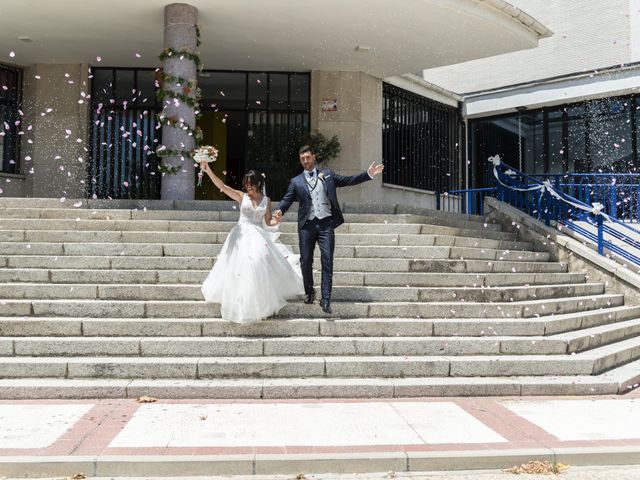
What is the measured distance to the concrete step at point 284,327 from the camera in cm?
740

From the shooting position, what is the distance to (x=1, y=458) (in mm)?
4645

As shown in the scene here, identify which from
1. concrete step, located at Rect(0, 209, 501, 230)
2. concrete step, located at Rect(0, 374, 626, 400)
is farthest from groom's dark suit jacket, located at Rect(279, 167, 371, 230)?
concrete step, located at Rect(0, 209, 501, 230)

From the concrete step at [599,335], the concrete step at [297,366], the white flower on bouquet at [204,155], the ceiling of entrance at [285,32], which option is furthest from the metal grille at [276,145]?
the concrete step at [297,366]

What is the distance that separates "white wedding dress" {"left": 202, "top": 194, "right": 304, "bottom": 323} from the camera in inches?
291

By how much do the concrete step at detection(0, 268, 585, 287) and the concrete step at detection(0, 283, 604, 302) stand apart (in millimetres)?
167

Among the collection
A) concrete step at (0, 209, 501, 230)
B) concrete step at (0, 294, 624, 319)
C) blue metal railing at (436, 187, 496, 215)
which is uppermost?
blue metal railing at (436, 187, 496, 215)

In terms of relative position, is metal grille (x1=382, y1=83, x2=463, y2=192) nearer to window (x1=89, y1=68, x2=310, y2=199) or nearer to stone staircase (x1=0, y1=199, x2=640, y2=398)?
window (x1=89, y1=68, x2=310, y2=199)

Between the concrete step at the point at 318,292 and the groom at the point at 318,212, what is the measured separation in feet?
2.24

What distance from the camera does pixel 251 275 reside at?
291 inches

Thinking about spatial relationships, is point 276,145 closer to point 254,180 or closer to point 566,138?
point 566,138

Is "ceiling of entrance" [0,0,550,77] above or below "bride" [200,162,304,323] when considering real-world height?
above

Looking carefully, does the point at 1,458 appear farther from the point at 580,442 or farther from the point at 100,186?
the point at 100,186

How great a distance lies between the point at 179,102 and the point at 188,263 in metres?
4.83

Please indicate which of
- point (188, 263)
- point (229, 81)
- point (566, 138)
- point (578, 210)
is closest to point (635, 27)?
point (566, 138)
